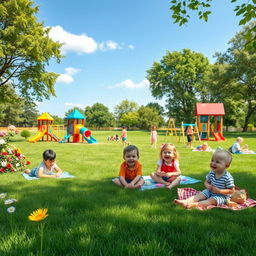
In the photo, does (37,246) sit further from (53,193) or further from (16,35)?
(16,35)

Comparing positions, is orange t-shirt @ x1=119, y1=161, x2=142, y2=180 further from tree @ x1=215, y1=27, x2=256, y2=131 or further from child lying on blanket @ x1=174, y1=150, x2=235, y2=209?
tree @ x1=215, y1=27, x2=256, y2=131

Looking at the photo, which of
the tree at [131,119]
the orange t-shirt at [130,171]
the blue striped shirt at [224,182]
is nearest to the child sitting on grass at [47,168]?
the orange t-shirt at [130,171]

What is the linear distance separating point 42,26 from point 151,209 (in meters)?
25.0

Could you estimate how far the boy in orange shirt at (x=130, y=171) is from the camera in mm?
4977

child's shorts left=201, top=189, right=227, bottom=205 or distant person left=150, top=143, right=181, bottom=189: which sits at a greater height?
distant person left=150, top=143, right=181, bottom=189

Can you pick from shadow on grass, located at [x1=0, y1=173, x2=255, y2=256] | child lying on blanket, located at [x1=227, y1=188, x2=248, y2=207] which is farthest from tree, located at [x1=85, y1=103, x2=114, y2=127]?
child lying on blanket, located at [x1=227, y1=188, x2=248, y2=207]

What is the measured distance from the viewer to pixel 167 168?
5.57 m

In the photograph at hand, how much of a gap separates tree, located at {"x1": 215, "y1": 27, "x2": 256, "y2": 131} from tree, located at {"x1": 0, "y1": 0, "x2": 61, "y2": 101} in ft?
74.6

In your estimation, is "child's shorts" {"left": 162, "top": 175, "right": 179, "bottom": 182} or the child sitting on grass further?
the child sitting on grass

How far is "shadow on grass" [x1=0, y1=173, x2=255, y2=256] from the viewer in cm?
229

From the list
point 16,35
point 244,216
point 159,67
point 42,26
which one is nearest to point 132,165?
point 244,216

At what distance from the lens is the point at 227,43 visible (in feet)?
120

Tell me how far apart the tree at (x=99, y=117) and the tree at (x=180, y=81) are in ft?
158

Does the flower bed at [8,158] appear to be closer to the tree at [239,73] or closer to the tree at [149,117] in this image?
the tree at [239,73]
